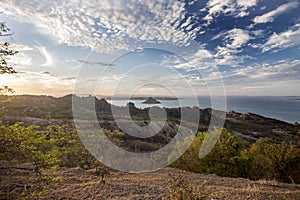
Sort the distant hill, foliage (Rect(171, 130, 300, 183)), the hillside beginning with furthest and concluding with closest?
foliage (Rect(171, 130, 300, 183)), the hillside, the distant hill

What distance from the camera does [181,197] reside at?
5.63 metres

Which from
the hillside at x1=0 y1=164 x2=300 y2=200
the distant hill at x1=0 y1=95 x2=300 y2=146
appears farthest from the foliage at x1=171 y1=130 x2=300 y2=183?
the distant hill at x1=0 y1=95 x2=300 y2=146

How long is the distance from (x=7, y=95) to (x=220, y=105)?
9.63m

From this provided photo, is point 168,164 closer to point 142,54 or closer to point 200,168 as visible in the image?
point 200,168

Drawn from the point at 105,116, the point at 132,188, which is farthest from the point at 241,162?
the point at 105,116

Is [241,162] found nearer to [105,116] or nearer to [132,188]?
[132,188]

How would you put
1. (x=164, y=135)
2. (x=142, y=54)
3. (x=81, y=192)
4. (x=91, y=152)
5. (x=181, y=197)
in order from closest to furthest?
(x=181, y=197) → (x=81, y=192) → (x=142, y=54) → (x=91, y=152) → (x=164, y=135)

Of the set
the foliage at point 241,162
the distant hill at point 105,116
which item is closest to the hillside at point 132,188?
the distant hill at point 105,116

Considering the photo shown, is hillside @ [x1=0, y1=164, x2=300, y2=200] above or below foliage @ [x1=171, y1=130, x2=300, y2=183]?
above

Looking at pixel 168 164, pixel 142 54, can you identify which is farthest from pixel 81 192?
pixel 168 164

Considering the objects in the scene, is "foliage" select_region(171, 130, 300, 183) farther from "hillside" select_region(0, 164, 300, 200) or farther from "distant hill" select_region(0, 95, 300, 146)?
"distant hill" select_region(0, 95, 300, 146)

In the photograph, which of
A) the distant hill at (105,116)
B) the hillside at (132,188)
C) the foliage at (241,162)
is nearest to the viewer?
the distant hill at (105,116)

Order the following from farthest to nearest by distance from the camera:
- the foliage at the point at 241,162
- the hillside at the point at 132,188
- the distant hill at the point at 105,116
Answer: the foliage at the point at 241,162
the hillside at the point at 132,188
the distant hill at the point at 105,116

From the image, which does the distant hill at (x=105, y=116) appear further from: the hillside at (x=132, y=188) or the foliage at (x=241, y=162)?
the foliage at (x=241, y=162)
